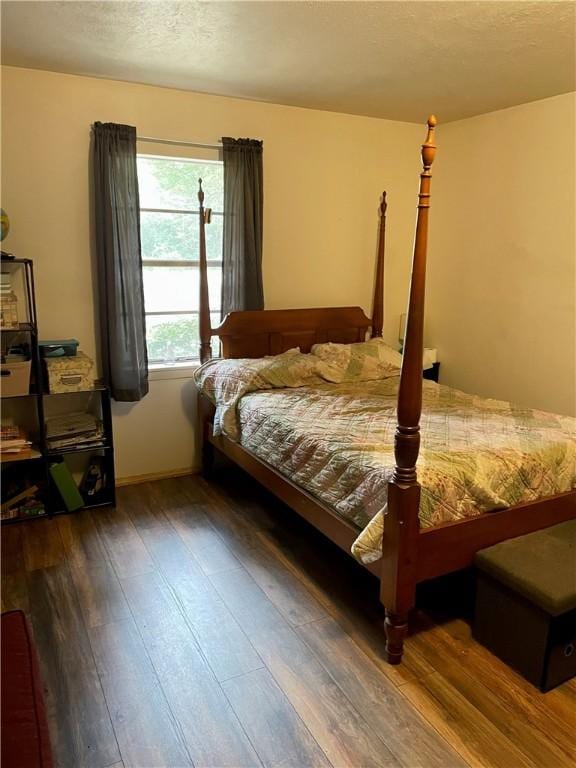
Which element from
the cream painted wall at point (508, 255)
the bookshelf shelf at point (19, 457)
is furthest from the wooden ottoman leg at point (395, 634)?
the cream painted wall at point (508, 255)

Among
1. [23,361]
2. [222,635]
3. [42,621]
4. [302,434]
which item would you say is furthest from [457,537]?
[23,361]

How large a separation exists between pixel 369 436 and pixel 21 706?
1.70m

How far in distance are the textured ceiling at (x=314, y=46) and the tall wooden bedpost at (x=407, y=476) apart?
3.62 ft

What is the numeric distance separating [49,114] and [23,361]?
56.1 inches

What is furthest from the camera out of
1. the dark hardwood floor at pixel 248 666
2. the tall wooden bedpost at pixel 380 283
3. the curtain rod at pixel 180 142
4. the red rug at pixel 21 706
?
the tall wooden bedpost at pixel 380 283

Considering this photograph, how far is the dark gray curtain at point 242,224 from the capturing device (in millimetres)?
3604

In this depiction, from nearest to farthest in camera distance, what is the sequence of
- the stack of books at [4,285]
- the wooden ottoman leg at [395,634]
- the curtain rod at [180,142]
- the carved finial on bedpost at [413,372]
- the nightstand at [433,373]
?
the carved finial on bedpost at [413,372] < the wooden ottoman leg at [395,634] < the stack of books at [4,285] < the curtain rod at [180,142] < the nightstand at [433,373]

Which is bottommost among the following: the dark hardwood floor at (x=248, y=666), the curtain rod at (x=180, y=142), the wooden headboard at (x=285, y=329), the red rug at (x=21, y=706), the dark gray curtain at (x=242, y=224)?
the dark hardwood floor at (x=248, y=666)

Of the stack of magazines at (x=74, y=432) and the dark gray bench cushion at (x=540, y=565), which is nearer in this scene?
the dark gray bench cushion at (x=540, y=565)

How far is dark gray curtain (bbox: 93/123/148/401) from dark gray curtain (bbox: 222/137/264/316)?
0.59 metres

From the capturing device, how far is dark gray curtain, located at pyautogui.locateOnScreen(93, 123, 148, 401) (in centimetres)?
322

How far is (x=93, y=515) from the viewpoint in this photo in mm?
3287

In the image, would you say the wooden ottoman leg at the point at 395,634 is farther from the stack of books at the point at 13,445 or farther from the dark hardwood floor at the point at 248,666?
the stack of books at the point at 13,445

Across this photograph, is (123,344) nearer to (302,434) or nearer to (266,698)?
(302,434)
